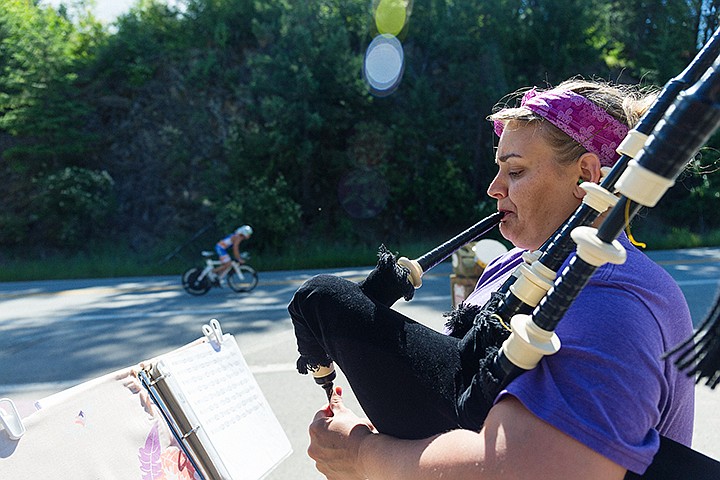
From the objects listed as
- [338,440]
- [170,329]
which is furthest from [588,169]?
[170,329]

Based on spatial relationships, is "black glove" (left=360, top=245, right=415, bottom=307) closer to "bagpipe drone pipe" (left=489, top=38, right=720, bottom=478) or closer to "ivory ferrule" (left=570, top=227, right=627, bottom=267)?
"bagpipe drone pipe" (left=489, top=38, right=720, bottom=478)

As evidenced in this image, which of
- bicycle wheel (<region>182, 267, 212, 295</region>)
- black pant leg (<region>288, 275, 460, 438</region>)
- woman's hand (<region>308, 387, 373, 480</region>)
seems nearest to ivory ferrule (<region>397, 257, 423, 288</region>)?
black pant leg (<region>288, 275, 460, 438</region>)

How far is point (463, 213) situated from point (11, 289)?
11762 millimetres

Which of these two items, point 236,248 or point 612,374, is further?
point 236,248

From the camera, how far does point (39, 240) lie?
734 inches

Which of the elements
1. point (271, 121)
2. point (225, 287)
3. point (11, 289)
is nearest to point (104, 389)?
point (225, 287)

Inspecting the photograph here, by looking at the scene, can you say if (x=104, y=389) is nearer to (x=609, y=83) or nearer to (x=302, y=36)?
(x=609, y=83)

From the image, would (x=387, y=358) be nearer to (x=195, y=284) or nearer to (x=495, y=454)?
(x=495, y=454)

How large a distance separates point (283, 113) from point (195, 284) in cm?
803

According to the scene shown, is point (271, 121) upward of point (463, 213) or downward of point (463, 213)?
upward

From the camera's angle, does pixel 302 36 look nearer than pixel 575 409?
No

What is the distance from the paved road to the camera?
443 cm

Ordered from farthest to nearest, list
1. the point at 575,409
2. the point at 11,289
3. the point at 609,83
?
the point at 11,289 → the point at 609,83 → the point at 575,409

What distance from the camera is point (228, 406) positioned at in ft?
5.77
